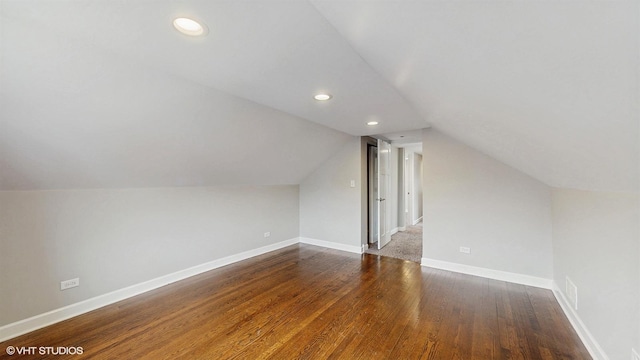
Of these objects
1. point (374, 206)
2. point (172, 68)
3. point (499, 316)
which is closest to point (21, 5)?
point (172, 68)

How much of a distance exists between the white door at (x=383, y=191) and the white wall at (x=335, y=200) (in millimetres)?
452

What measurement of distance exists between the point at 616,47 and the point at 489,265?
3569mm

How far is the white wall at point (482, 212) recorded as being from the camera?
3.12 m

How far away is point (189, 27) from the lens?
1304mm

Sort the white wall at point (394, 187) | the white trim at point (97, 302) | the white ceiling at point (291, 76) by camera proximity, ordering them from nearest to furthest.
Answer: the white ceiling at point (291, 76), the white trim at point (97, 302), the white wall at point (394, 187)

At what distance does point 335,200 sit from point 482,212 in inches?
91.9

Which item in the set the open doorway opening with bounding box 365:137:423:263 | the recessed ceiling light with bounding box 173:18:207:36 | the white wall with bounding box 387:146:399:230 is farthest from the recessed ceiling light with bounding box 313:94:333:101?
the white wall with bounding box 387:146:399:230

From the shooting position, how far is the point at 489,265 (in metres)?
3.40

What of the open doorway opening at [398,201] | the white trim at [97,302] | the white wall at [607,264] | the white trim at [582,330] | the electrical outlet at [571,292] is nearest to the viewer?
the white wall at [607,264]

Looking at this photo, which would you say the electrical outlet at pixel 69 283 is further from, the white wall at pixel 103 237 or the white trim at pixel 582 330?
the white trim at pixel 582 330

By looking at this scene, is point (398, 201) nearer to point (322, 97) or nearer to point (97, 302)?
point (322, 97)

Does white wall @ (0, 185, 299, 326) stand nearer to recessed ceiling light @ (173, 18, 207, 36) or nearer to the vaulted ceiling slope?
recessed ceiling light @ (173, 18, 207, 36)

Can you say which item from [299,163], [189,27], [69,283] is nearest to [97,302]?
[69,283]

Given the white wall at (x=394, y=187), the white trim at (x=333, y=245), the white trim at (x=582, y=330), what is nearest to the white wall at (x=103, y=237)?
the white trim at (x=333, y=245)
